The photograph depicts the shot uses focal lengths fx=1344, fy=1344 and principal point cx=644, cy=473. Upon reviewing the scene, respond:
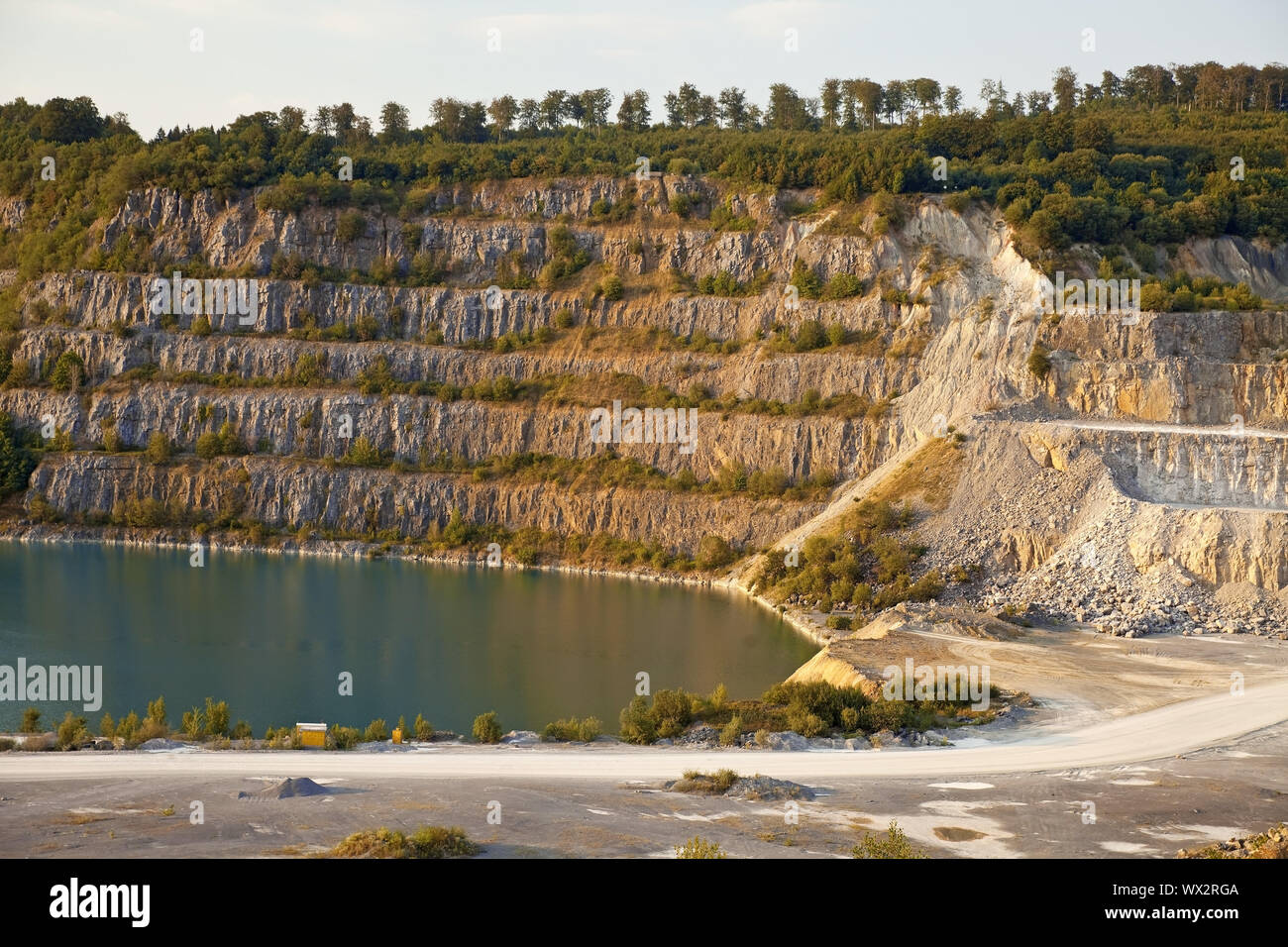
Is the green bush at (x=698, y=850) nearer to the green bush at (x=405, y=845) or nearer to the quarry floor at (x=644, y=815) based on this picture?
the quarry floor at (x=644, y=815)

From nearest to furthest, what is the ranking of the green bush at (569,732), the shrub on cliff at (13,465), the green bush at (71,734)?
1. the green bush at (71,734)
2. the green bush at (569,732)
3. the shrub on cliff at (13,465)

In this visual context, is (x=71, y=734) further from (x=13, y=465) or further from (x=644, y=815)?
(x=13, y=465)

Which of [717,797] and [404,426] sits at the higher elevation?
[404,426]

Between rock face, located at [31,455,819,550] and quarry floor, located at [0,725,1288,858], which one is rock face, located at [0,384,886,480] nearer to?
rock face, located at [31,455,819,550]

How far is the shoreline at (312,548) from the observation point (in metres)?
64.1

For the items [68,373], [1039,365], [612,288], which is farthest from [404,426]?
[1039,365]

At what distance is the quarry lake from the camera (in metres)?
38.8

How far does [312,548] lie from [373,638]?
23.5 metres

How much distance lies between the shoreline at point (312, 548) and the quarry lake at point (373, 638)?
1.63 metres

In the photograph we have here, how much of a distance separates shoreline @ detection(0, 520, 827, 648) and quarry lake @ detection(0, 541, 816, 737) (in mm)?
1634

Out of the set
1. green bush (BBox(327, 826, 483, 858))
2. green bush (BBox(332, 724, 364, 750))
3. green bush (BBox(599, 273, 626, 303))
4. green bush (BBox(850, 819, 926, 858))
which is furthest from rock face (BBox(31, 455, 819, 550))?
green bush (BBox(327, 826, 483, 858))

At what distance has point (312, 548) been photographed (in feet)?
229

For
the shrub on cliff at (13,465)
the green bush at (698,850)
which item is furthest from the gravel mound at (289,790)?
the shrub on cliff at (13,465)
